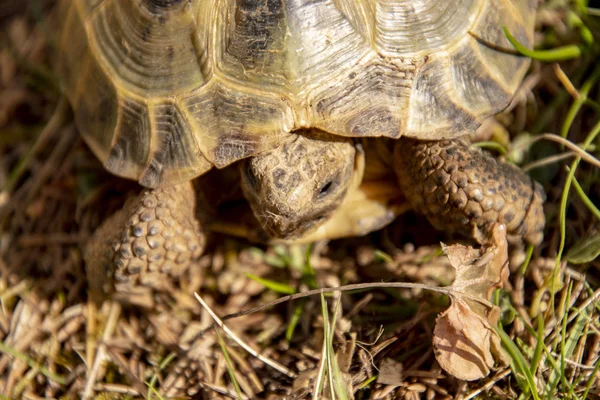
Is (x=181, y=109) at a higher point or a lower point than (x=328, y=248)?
higher

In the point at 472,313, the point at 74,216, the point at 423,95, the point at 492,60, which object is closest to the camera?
the point at 472,313

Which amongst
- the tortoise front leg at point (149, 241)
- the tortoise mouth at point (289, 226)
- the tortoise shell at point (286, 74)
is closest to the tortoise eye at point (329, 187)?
the tortoise mouth at point (289, 226)

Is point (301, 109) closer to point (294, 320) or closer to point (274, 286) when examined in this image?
point (274, 286)

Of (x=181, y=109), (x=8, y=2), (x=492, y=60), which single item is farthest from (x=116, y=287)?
(x=8, y=2)

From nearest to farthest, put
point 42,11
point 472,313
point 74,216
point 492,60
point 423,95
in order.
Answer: point 472,313 < point 423,95 < point 492,60 < point 74,216 < point 42,11

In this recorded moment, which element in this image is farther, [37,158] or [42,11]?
[42,11]

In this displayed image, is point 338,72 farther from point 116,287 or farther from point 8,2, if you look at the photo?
point 8,2

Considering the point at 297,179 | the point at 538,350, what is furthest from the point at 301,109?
the point at 538,350

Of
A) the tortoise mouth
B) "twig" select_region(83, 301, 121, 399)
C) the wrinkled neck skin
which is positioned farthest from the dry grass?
the wrinkled neck skin
